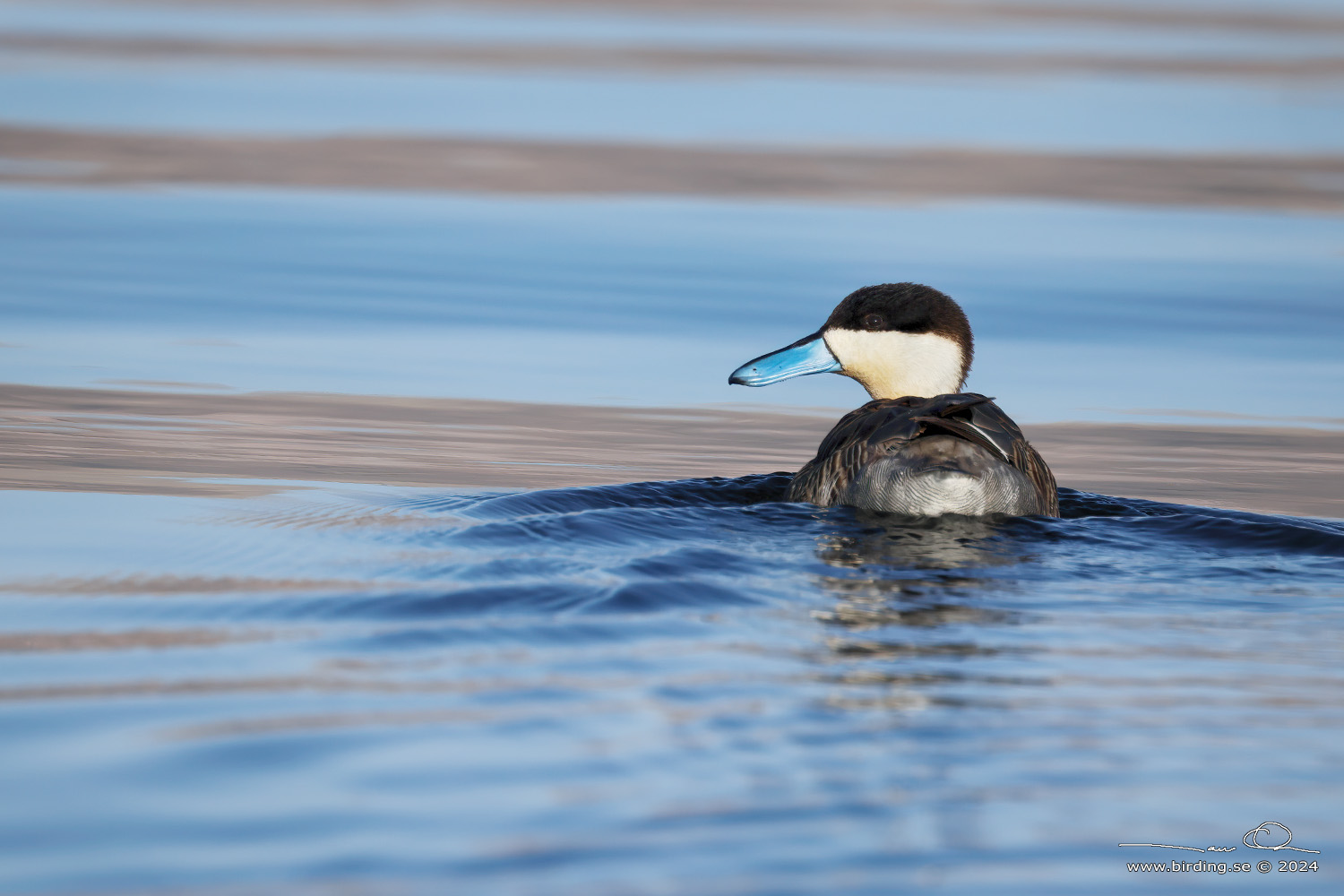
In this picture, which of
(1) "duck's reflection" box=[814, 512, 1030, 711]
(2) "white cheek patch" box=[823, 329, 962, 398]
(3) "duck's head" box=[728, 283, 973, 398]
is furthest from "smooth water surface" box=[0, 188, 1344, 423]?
(1) "duck's reflection" box=[814, 512, 1030, 711]

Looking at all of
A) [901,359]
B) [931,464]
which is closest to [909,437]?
[931,464]

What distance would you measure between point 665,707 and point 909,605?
131cm

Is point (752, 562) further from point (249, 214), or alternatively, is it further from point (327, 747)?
point (249, 214)

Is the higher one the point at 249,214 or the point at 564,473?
the point at 249,214

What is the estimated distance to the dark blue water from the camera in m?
3.35

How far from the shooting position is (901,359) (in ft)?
27.5

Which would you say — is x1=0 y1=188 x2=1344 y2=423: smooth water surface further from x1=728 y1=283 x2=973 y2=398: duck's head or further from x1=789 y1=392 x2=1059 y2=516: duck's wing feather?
x1=789 y1=392 x2=1059 y2=516: duck's wing feather

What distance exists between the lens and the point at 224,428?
28.2 ft

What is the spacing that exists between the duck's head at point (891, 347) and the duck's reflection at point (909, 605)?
6.05 ft

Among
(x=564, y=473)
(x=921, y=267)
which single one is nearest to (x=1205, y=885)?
(x=564, y=473)

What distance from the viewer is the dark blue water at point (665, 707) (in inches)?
132

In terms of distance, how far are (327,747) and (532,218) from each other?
38.0 ft
